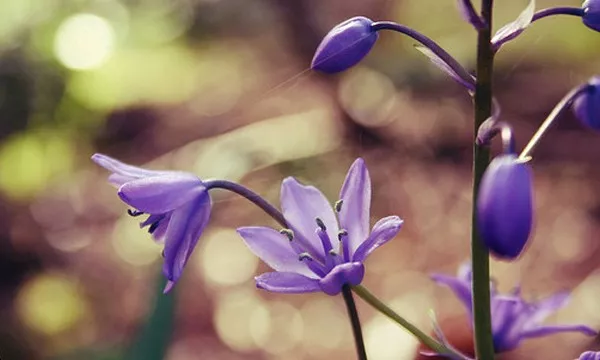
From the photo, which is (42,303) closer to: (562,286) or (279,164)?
(279,164)

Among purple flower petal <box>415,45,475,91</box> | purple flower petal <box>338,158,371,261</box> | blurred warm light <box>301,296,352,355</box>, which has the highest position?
purple flower petal <box>415,45,475,91</box>

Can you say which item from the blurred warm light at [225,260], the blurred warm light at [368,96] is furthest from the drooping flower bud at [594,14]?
the blurred warm light at [368,96]

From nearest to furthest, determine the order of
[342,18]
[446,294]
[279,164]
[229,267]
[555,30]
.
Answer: [446,294] < [229,267] < [279,164] < [555,30] < [342,18]

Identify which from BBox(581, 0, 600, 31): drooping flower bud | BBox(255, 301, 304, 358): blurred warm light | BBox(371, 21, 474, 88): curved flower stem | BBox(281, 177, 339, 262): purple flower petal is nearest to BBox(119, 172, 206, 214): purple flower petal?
BBox(281, 177, 339, 262): purple flower petal

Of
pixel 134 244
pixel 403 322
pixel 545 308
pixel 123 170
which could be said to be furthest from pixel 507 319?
pixel 134 244

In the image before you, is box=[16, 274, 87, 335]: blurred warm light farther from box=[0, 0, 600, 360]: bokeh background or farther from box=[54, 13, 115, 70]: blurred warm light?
box=[54, 13, 115, 70]: blurred warm light

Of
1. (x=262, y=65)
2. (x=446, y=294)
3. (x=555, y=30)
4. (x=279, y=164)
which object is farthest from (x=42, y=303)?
(x=555, y=30)

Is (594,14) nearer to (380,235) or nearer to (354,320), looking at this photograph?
(380,235)
